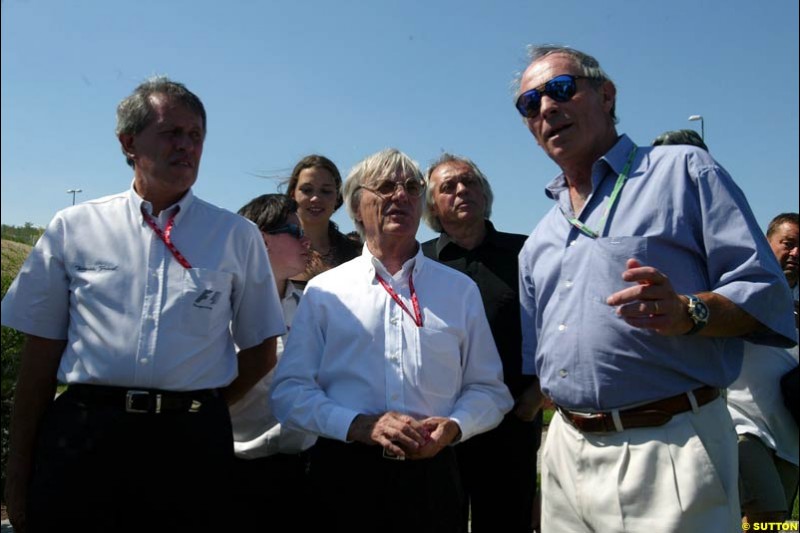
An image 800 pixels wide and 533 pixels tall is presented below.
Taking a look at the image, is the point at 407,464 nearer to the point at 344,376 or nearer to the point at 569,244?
the point at 344,376

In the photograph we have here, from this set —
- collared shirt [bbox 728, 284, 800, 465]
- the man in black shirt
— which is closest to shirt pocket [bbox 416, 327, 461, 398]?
the man in black shirt

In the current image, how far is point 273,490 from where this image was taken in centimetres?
369

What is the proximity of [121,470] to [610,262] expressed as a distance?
2086mm

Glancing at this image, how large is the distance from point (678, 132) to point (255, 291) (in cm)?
217

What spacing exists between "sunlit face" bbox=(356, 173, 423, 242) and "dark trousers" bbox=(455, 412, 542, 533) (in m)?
1.34

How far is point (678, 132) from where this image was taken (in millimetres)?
3463

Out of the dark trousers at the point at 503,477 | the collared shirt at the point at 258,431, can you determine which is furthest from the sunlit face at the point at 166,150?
the dark trousers at the point at 503,477

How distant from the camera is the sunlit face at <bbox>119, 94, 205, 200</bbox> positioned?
317 cm

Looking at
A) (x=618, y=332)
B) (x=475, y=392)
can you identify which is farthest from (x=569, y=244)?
(x=475, y=392)

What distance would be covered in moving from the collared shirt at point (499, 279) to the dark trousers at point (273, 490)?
48.6 inches

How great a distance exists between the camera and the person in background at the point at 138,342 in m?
2.87

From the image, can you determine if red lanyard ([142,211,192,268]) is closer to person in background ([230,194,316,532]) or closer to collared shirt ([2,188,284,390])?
collared shirt ([2,188,284,390])

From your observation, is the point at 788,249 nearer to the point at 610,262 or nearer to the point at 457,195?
the point at 457,195

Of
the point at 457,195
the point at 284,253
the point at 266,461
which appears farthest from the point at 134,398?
the point at 457,195
